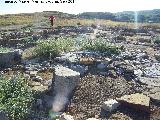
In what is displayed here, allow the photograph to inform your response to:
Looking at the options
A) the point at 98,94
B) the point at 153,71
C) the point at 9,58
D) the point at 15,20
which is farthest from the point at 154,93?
the point at 15,20

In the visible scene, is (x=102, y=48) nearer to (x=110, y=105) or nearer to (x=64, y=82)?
(x=64, y=82)

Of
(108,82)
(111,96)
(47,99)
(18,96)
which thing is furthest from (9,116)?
(108,82)

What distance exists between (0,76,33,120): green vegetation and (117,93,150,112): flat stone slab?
2.13 meters

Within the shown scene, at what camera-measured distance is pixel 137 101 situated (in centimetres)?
729

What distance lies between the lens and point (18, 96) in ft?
23.2


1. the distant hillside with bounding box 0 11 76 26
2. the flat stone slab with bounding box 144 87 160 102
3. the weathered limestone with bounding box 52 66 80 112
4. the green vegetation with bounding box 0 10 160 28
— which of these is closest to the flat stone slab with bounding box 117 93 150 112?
the flat stone slab with bounding box 144 87 160 102

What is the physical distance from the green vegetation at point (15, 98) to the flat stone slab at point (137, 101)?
2.13 m

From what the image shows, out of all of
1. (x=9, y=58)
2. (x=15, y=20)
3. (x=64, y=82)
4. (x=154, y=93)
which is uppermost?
(x=9, y=58)

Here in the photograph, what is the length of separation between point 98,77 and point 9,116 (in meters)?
3.27

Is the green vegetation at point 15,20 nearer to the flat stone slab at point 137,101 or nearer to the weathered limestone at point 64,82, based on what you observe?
the weathered limestone at point 64,82

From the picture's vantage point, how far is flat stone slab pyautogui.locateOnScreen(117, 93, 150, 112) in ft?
23.3

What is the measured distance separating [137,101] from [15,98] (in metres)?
2.74

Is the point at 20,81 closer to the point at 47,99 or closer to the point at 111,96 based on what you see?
the point at 47,99

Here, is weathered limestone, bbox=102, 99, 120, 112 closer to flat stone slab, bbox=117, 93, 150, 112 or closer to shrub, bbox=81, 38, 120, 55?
flat stone slab, bbox=117, 93, 150, 112
